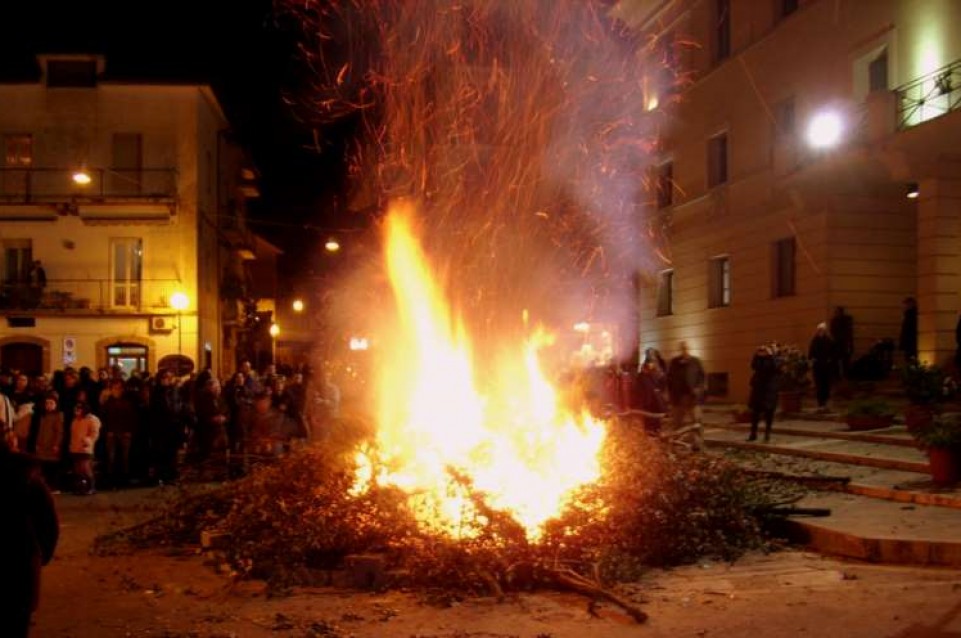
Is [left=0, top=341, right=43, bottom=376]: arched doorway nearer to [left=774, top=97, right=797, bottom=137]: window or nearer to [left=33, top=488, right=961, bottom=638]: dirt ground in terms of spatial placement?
[left=774, top=97, right=797, bottom=137]: window

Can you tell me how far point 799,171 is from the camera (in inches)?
850

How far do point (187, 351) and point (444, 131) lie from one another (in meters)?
21.5

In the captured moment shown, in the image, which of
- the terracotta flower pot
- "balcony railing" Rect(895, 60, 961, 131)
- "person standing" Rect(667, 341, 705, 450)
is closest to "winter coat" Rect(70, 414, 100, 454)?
"person standing" Rect(667, 341, 705, 450)

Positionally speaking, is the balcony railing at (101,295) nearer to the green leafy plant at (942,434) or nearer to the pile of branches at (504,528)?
the pile of branches at (504,528)

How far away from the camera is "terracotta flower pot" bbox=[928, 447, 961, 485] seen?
36.0 feet

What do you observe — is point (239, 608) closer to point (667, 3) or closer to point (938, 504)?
point (938, 504)

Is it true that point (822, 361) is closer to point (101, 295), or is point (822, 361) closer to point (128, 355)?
point (128, 355)

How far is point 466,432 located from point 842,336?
12485 mm

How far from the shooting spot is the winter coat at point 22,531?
16.0 ft

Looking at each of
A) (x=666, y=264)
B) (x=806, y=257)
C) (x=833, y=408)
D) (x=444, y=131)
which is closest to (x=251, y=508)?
(x=444, y=131)

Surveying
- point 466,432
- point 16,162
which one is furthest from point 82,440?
point 16,162

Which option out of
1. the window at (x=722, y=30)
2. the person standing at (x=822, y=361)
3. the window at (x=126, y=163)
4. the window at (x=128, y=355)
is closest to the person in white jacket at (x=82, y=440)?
the person standing at (x=822, y=361)

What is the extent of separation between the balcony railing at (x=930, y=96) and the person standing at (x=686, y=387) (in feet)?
22.8

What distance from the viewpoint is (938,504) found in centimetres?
1045
